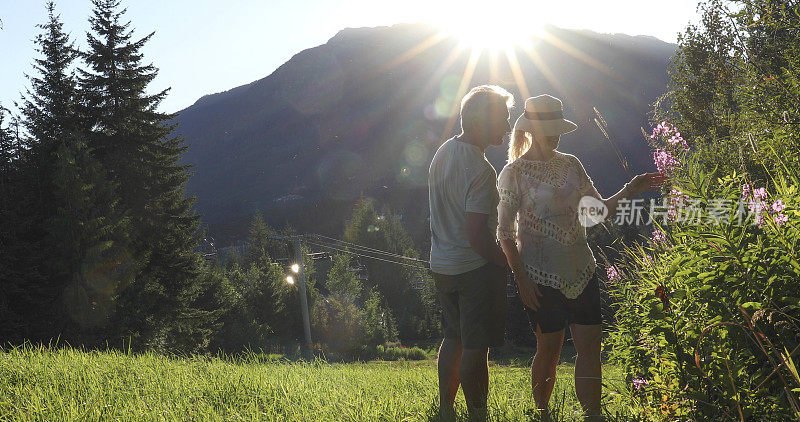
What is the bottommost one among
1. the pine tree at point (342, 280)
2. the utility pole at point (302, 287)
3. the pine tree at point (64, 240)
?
the pine tree at point (342, 280)

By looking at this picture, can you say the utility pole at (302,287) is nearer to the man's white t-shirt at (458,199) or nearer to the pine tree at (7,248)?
the pine tree at (7,248)

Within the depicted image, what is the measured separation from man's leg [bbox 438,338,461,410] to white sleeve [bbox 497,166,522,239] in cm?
72

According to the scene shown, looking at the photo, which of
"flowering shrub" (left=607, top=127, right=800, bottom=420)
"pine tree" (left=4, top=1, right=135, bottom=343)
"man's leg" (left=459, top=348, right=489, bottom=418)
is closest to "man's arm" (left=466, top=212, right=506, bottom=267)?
"man's leg" (left=459, top=348, right=489, bottom=418)

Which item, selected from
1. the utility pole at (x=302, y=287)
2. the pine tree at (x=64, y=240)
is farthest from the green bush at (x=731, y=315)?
the utility pole at (x=302, y=287)

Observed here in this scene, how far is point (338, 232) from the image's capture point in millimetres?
152125

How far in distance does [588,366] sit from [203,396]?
2441 millimetres

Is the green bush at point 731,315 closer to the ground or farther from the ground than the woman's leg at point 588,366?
farther from the ground

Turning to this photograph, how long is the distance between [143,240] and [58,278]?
12.2 feet

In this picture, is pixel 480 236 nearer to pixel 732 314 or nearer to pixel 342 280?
pixel 732 314

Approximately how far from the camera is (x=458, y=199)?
10.8 feet

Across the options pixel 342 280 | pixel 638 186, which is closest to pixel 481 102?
pixel 638 186

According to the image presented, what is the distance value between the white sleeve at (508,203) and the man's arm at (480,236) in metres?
0.25

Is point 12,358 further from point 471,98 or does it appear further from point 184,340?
point 184,340

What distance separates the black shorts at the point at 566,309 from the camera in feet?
10.9
